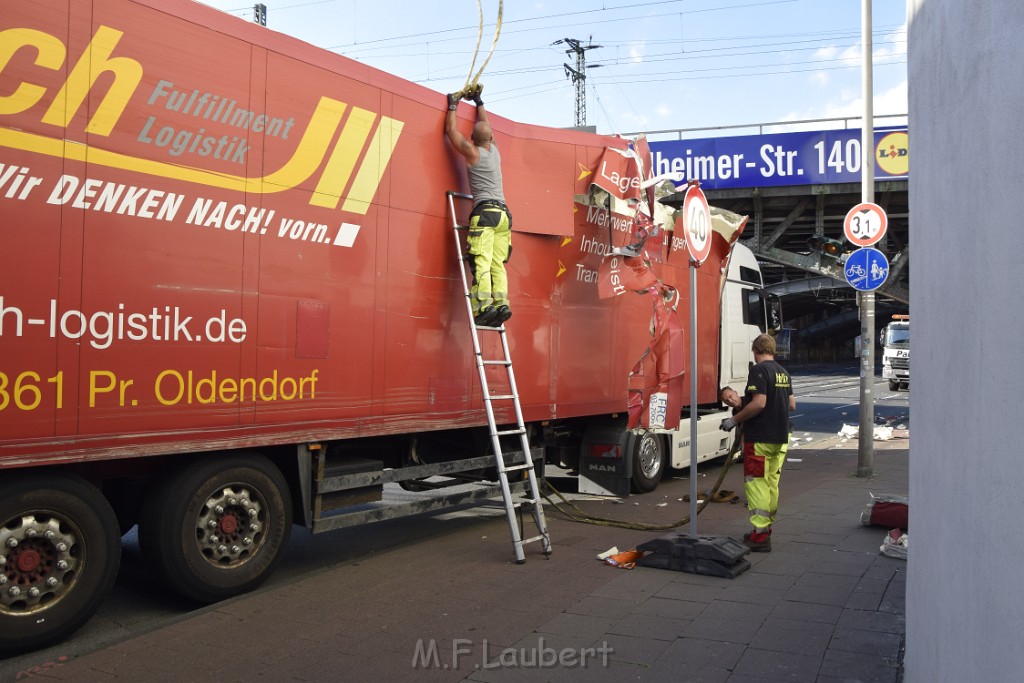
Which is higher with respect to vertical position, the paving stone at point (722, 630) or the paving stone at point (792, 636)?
the paving stone at point (722, 630)

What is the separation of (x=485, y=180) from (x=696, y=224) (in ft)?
5.76

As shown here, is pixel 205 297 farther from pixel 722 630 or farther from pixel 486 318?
pixel 722 630

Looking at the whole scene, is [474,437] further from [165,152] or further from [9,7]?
[9,7]

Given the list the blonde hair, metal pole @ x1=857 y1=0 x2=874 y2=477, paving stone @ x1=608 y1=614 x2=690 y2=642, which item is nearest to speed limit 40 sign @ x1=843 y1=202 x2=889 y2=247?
metal pole @ x1=857 y1=0 x2=874 y2=477

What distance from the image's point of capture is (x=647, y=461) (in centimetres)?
1056

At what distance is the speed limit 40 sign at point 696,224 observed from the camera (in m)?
6.88

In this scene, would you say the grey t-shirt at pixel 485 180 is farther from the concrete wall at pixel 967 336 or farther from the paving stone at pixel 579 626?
the concrete wall at pixel 967 336

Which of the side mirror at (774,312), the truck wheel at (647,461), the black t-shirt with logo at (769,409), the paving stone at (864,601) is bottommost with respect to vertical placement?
the paving stone at (864,601)

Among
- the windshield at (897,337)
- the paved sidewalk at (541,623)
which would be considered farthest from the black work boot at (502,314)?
the windshield at (897,337)

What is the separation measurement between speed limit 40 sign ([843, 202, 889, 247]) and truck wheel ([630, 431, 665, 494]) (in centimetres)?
413

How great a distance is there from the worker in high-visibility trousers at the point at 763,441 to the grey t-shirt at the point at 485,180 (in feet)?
8.79

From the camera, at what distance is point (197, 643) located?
4914 mm

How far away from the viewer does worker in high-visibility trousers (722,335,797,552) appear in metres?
7.24

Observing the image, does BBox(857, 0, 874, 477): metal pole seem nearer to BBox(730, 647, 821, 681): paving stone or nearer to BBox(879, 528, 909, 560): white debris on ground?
BBox(879, 528, 909, 560): white debris on ground
